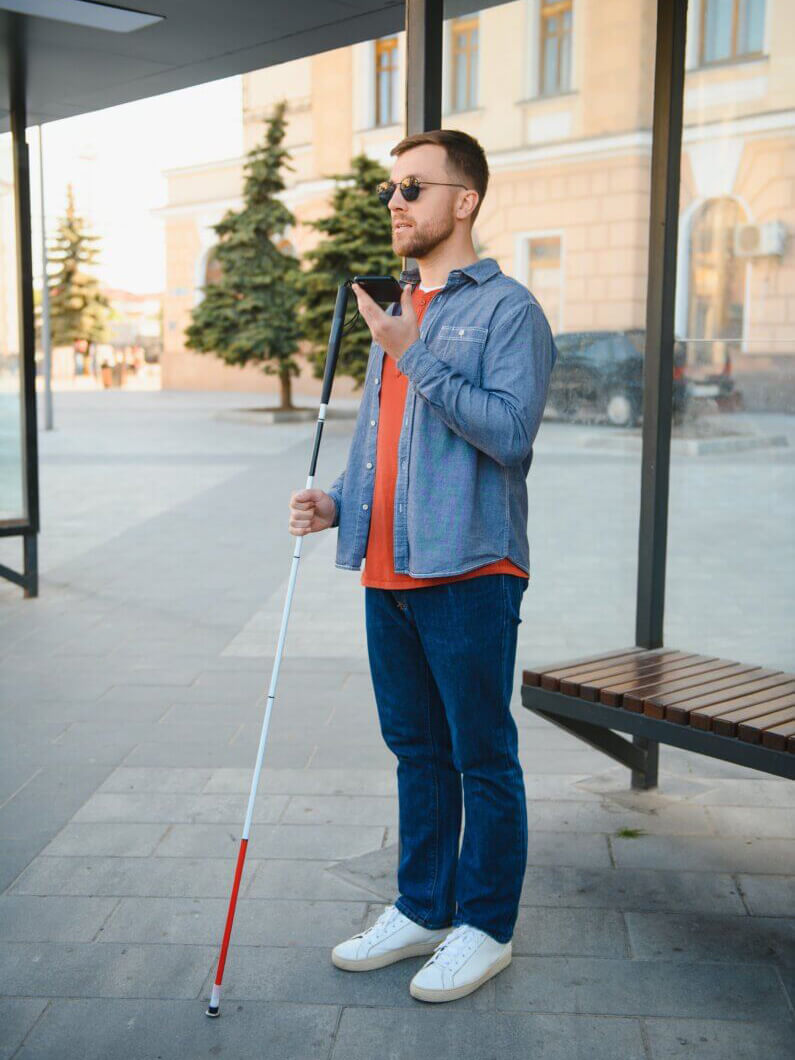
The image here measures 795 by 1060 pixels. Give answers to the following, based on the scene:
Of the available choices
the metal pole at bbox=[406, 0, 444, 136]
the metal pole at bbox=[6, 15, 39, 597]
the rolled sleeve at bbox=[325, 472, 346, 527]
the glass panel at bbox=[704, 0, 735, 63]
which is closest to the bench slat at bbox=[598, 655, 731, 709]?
the rolled sleeve at bbox=[325, 472, 346, 527]

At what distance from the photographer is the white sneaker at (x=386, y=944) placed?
10.4 ft

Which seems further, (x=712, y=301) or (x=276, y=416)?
(x=276, y=416)

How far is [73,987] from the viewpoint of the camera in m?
3.08

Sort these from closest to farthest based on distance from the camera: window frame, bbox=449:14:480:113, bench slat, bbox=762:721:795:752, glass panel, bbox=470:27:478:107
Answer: bench slat, bbox=762:721:795:752
window frame, bbox=449:14:480:113
glass panel, bbox=470:27:478:107

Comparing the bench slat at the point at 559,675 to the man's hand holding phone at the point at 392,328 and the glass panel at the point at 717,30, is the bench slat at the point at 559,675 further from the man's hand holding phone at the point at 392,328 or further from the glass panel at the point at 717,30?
the glass panel at the point at 717,30

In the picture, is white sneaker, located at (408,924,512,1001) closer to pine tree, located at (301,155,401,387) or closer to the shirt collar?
the shirt collar

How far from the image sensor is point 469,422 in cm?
275

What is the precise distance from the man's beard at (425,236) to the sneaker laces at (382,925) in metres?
1.70

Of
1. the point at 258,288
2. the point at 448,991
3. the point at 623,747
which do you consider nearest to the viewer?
the point at 448,991

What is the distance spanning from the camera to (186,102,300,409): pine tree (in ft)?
84.1

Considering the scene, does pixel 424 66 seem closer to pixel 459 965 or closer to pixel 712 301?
pixel 712 301

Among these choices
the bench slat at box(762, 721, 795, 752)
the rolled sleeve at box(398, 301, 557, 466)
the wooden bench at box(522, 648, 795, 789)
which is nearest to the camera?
the rolled sleeve at box(398, 301, 557, 466)

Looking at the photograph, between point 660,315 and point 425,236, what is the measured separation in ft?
4.76

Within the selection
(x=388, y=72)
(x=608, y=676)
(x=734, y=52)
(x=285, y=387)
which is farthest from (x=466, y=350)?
(x=285, y=387)
